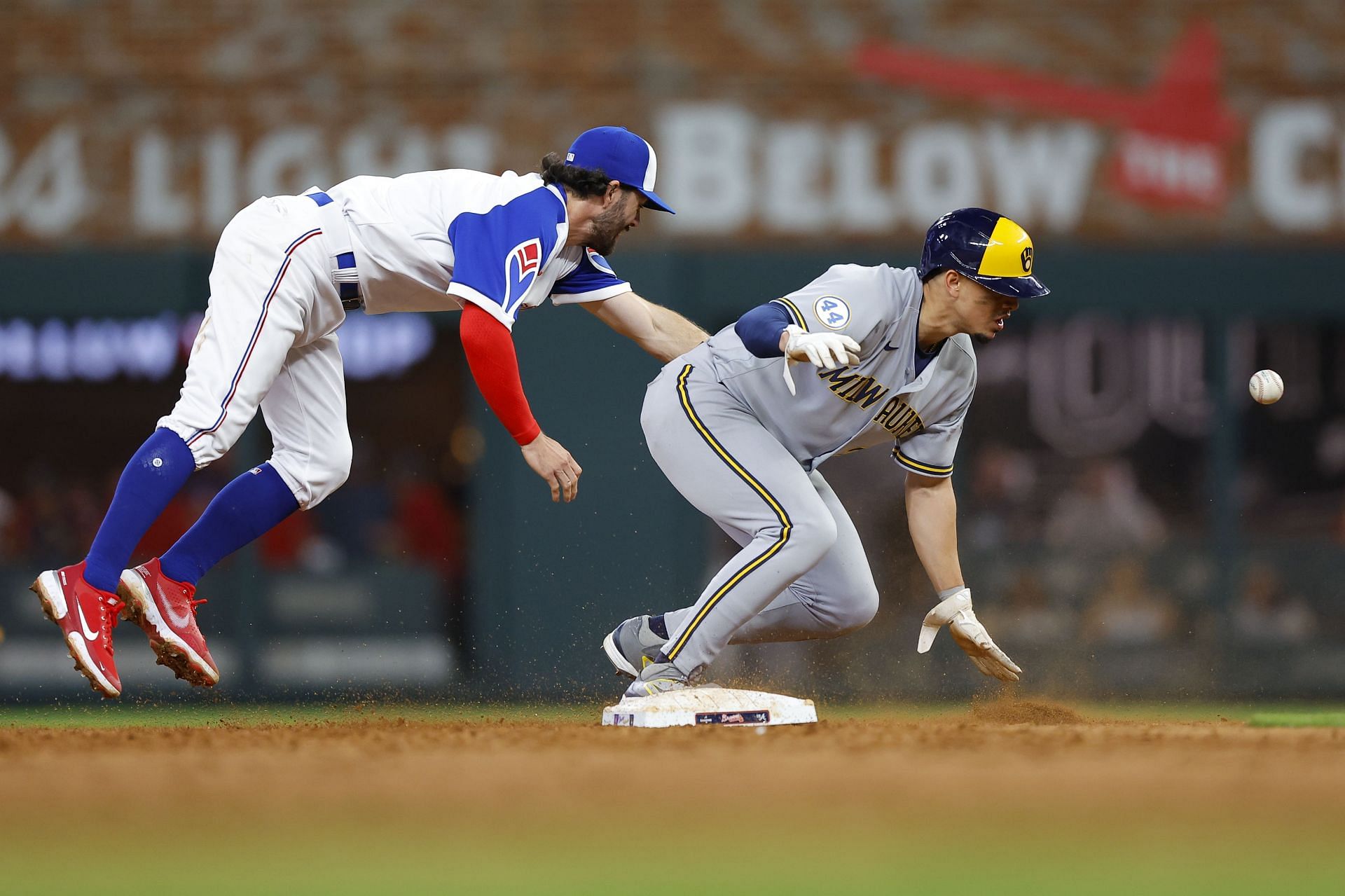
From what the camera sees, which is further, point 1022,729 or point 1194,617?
point 1194,617

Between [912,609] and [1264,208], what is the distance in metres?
3.82

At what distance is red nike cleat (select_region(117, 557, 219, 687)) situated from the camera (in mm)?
4586

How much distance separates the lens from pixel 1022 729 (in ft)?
15.7

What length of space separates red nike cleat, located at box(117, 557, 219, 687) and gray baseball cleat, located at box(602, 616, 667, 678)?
1276mm

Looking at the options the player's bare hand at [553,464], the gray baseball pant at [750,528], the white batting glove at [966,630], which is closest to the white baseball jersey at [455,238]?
the player's bare hand at [553,464]

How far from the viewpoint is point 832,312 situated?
15.2 feet

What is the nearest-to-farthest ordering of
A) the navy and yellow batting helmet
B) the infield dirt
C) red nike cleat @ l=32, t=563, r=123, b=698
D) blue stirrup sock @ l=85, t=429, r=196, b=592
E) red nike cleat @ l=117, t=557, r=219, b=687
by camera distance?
the infield dirt
red nike cleat @ l=32, t=563, r=123, b=698
blue stirrup sock @ l=85, t=429, r=196, b=592
red nike cleat @ l=117, t=557, r=219, b=687
the navy and yellow batting helmet

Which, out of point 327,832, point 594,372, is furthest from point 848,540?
point 594,372

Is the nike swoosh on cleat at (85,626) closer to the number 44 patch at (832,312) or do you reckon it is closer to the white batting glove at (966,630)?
the number 44 patch at (832,312)

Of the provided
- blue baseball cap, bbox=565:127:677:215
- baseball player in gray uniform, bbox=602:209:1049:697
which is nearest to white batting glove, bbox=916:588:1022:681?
baseball player in gray uniform, bbox=602:209:1049:697

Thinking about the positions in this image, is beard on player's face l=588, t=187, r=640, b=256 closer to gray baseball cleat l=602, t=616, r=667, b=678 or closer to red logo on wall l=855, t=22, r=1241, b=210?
gray baseball cleat l=602, t=616, r=667, b=678

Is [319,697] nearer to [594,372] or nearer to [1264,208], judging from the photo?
[594,372]

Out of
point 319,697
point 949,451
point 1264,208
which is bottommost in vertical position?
point 319,697

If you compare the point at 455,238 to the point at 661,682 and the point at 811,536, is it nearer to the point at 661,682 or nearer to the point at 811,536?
the point at 811,536
